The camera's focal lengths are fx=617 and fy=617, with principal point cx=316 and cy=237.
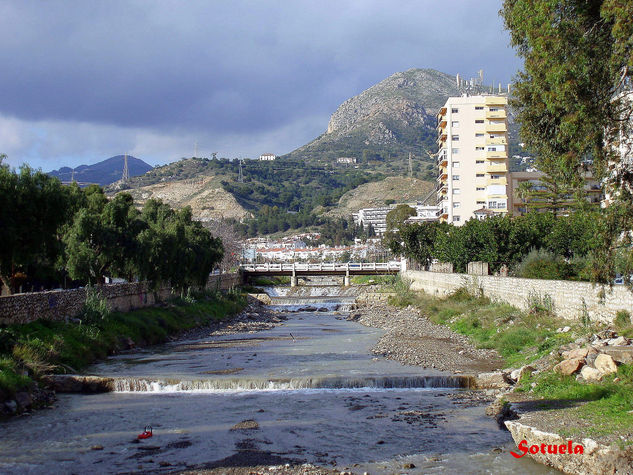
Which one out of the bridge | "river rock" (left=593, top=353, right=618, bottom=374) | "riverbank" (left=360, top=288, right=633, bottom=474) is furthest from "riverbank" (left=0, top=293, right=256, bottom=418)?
the bridge

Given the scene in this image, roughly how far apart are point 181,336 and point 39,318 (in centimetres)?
1537

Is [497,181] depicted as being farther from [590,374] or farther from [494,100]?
[590,374]

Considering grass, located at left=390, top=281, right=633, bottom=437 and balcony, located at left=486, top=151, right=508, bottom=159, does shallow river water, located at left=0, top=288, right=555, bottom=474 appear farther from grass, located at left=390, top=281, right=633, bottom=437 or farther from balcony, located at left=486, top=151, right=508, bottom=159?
balcony, located at left=486, top=151, right=508, bottom=159

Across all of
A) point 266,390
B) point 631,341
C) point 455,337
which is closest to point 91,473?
point 266,390

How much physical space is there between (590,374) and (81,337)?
25.4 m

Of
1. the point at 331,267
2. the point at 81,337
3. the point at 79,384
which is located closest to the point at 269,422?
the point at 79,384

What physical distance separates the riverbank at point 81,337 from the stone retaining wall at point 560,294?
19.7 m

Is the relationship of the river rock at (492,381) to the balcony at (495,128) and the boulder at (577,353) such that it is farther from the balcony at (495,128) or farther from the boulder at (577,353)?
the balcony at (495,128)

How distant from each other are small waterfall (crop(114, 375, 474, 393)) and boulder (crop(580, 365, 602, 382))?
6171 millimetres

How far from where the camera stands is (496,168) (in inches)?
3809

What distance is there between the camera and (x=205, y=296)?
66.4 m

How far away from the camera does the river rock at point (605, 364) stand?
1738 centimetres

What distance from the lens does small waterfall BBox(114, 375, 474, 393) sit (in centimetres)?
2386

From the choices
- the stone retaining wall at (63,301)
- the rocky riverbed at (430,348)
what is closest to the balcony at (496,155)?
the rocky riverbed at (430,348)
